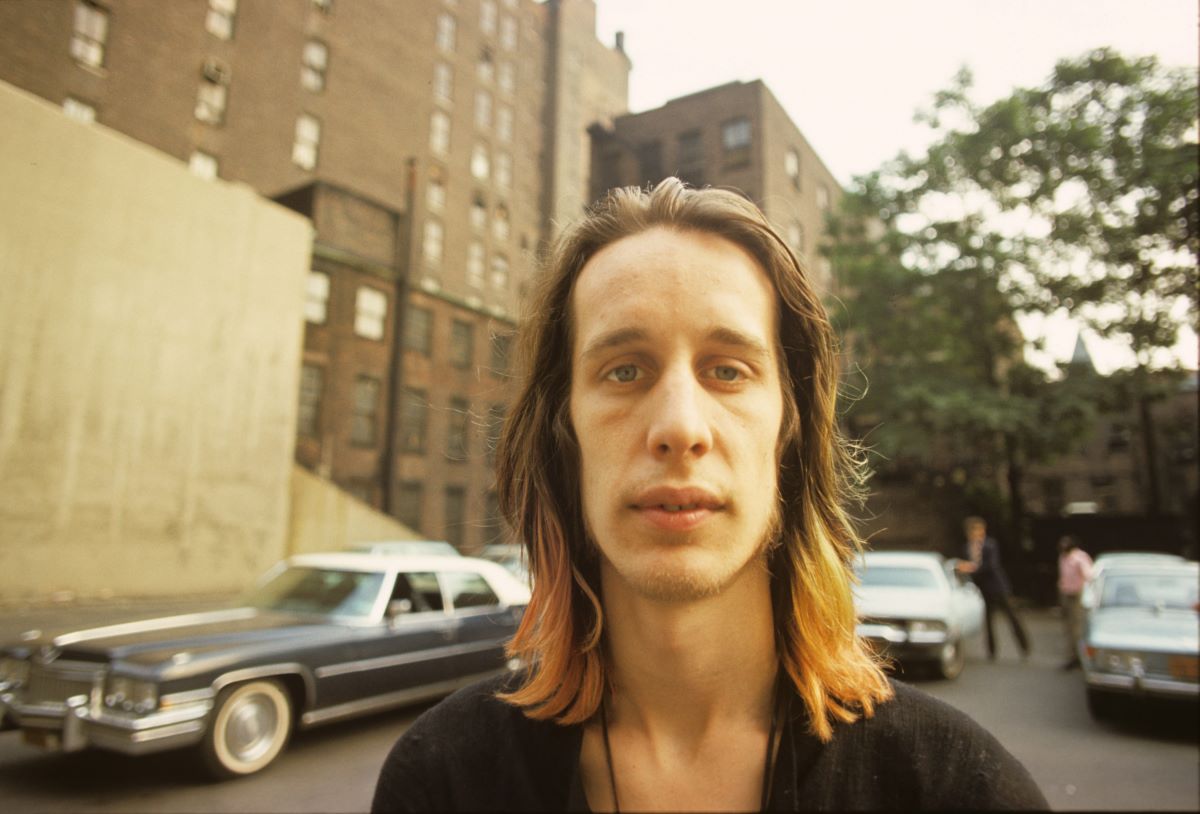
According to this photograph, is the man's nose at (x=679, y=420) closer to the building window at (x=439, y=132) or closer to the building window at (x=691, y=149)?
the building window at (x=691, y=149)

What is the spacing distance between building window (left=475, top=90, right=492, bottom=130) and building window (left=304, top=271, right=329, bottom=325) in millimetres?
501

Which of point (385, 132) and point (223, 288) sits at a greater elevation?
point (385, 132)

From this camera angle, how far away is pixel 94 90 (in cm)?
100

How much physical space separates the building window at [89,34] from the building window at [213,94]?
14cm

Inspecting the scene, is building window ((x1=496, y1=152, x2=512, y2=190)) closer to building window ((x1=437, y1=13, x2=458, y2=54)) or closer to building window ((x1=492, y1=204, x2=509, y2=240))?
building window ((x1=492, y1=204, x2=509, y2=240))

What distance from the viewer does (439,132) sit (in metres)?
1.47

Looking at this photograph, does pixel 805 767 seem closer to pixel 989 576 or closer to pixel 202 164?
pixel 202 164

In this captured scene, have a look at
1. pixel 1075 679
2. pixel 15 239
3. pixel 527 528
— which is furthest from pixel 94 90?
pixel 1075 679

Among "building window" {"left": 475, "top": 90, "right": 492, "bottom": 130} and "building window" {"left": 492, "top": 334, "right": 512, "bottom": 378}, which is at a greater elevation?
"building window" {"left": 475, "top": 90, "right": 492, "bottom": 130}

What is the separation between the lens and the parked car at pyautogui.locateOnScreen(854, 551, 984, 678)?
4852mm

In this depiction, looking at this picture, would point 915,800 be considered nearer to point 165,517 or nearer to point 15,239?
point 165,517

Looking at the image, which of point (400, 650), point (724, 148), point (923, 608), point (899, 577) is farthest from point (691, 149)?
point (899, 577)

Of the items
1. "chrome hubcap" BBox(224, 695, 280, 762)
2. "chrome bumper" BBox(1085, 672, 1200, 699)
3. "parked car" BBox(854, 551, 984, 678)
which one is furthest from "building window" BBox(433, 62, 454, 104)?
"chrome bumper" BBox(1085, 672, 1200, 699)

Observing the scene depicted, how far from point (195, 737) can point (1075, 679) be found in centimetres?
864
